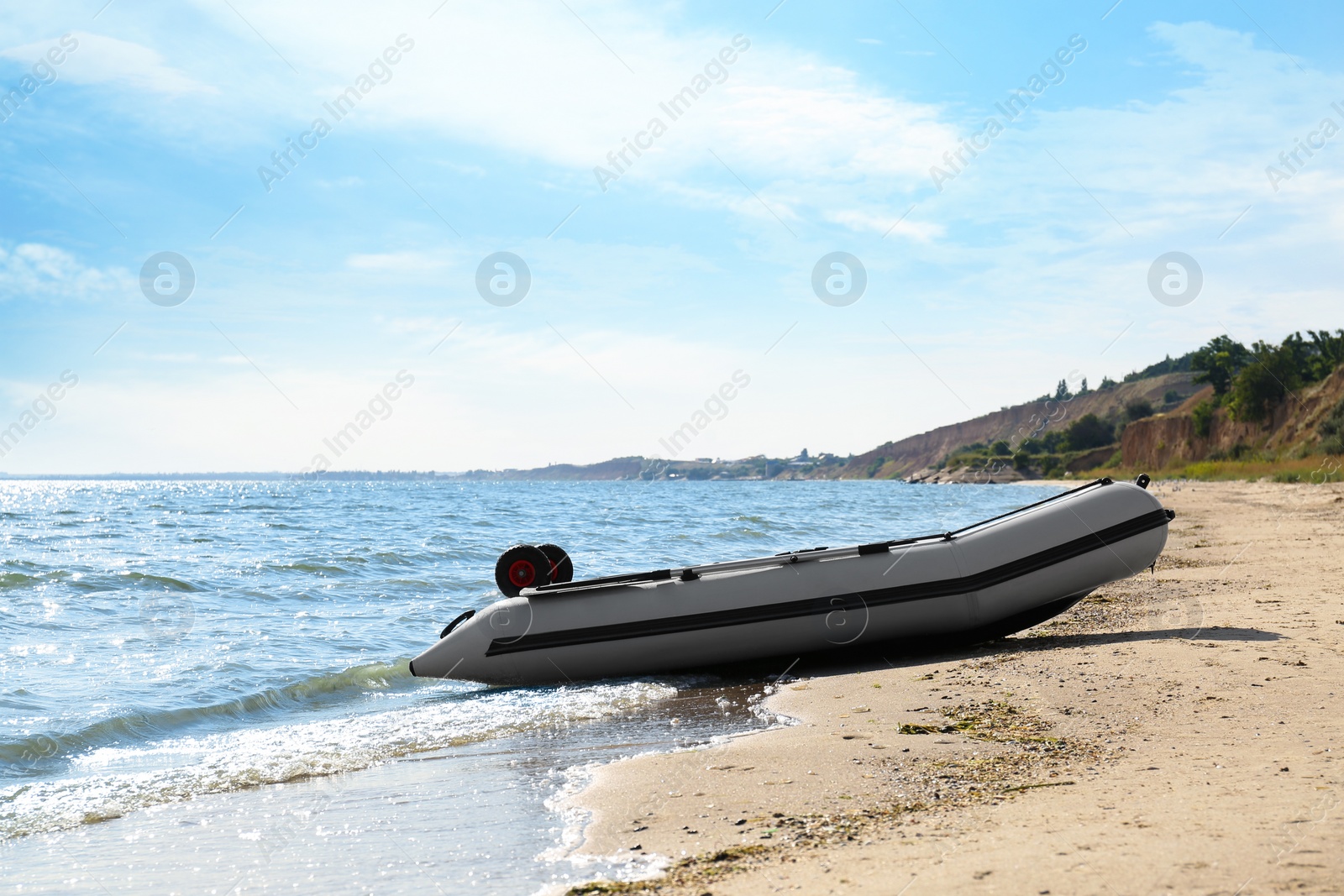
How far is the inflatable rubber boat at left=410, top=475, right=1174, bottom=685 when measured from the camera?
7391 mm

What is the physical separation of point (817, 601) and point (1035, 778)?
370 centimetres

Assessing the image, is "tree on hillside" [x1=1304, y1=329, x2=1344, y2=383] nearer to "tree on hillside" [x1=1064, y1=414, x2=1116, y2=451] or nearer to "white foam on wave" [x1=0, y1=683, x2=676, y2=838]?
"tree on hillside" [x1=1064, y1=414, x2=1116, y2=451]

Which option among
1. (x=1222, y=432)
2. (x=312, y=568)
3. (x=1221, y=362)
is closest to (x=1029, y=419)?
(x=1221, y=362)

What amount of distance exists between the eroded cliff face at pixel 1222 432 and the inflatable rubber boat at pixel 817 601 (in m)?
33.3

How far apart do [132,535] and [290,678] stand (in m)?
19.0

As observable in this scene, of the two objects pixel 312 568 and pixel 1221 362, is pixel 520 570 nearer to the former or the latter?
pixel 312 568

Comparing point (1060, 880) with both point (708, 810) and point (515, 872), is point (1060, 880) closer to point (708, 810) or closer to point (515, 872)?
point (708, 810)

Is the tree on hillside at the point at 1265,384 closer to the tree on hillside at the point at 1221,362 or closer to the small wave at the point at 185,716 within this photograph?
the tree on hillside at the point at 1221,362

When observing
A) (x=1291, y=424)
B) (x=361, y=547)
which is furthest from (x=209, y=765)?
(x=1291, y=424)

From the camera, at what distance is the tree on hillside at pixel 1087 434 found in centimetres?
7894

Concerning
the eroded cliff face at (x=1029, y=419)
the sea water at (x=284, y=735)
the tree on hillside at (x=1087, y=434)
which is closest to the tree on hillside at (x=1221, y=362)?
the tree on hillside at (x=1087, y=434)

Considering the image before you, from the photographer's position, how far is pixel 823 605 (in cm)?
739

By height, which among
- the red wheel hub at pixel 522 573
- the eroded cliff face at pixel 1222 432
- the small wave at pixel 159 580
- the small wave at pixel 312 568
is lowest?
the small wave at pixel 312 568

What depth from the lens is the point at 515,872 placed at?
3.25m
